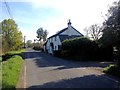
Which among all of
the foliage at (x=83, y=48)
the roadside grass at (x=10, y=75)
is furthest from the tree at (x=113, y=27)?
the foliage at (x=83, y=48)

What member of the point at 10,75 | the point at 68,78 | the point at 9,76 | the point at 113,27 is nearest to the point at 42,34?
the point at 113,27

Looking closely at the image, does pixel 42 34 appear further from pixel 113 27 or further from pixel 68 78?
pixel 68 78

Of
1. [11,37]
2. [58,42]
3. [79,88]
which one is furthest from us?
[11,37]

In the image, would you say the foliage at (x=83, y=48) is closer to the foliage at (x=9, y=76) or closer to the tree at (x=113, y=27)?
the tree at (x=113, y=27)

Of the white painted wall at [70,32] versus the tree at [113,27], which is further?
the white painted wall at [70,32]

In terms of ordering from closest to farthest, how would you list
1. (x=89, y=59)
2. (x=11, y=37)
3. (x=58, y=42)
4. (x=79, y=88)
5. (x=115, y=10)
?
(x=79, y=88), (x=115, y=10), (x=89, y=59), (x=58, y=42), (x=11, y=37)

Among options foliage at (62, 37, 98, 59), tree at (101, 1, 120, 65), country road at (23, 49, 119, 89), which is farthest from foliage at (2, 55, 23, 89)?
Answer: foliage at (62, 37, 98, 59)

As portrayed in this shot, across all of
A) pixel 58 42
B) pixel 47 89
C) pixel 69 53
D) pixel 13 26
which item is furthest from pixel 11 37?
pixel 47 89

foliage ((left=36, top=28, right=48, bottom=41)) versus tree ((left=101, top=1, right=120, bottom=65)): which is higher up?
foliage ((left=36, top=28, right=48, bottom=41))

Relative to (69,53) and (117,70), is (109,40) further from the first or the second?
A: (69,53)

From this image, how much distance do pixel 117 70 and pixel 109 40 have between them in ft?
8.73

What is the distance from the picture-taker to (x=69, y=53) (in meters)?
40.2

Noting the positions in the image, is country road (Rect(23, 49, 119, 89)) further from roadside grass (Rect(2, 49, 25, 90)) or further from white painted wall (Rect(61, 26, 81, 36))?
white painted wall (Rect(61, 26, 81, 36))

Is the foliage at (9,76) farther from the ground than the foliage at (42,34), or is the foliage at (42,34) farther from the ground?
the foliage at (42,34)
